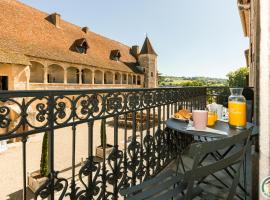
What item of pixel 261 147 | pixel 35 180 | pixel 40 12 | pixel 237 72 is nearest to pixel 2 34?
pixel 40 12

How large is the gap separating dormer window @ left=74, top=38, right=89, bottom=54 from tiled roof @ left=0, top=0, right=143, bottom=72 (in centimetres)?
63

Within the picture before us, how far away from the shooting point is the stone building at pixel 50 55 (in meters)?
16.7

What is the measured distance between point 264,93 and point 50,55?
72.7 feet

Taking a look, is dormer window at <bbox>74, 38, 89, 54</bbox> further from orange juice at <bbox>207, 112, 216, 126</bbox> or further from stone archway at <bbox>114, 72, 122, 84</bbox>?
orange juice at <bbox>207, 112, 216, 126</bbox>

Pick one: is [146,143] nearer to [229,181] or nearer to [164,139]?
[164,139]

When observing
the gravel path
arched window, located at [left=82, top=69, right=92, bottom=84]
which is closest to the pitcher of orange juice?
the gravel path

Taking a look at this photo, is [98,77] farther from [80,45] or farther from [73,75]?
[80,45]

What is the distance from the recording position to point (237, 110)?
2184mm

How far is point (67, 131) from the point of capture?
19.2 meters

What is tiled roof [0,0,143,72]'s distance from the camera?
1845 centimetres

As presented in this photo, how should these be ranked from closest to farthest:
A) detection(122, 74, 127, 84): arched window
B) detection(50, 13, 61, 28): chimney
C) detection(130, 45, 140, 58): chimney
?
detection(50, 13, 61, 28): chimney, detection(122, 74, 127, 84): arched window, detection(130, 45, 140, 58): chimney

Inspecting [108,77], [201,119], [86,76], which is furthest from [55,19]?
[201,119]

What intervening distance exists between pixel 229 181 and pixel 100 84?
26.4 m

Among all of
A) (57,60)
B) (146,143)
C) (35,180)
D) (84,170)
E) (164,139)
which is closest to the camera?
(84,170)
